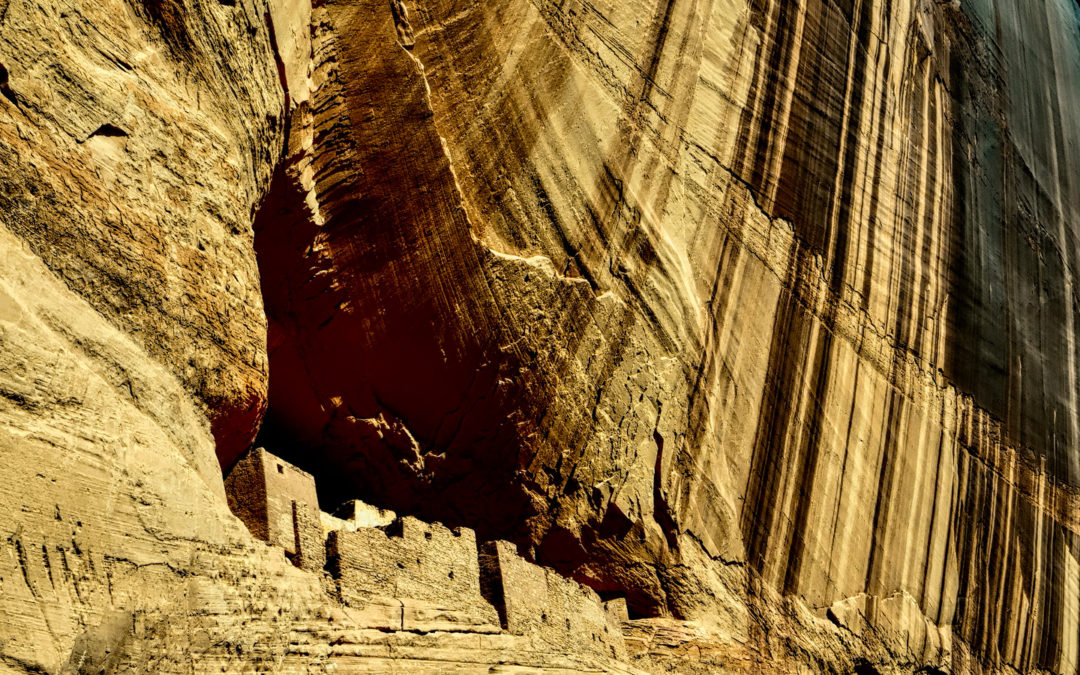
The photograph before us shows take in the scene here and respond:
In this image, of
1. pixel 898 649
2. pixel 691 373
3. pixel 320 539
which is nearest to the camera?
pixel 320 539

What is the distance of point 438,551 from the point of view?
8.87m

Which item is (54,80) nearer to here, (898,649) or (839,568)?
(839,568)

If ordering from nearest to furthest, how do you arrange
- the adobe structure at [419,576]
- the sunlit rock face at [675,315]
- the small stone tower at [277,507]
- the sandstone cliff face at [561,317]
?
1. the sandstone cliff face at [561,317]
2. the small stone tower at [277,507]
3. the adobe structure at [419,576]
4. the sunlit rock face at [675,315]

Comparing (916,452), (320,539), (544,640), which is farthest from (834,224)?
(320,539)

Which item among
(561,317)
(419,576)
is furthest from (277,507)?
(561,317)

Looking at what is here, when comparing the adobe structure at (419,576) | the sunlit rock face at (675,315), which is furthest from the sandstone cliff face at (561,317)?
the adobe structure at (419,576)

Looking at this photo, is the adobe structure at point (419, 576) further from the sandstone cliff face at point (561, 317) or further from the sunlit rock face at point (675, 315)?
the sunlit rock face at point (675, 315)

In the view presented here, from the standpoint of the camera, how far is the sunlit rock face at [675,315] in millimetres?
10672

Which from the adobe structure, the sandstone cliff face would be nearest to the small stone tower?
the adobe structure

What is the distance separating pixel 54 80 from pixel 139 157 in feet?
2.33

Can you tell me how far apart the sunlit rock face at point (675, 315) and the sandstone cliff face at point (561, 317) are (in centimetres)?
4

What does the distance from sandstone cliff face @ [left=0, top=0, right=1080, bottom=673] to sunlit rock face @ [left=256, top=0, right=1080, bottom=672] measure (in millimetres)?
36

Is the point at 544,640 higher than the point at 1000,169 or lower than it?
lower

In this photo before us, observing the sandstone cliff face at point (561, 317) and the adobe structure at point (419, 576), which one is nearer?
the sandstone cliff face at point (561, 317)
